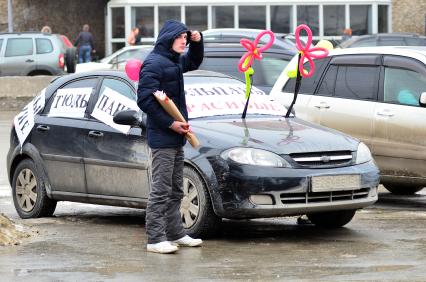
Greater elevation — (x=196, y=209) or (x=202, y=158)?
(x=202, y=158)

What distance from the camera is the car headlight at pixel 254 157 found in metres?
9.46

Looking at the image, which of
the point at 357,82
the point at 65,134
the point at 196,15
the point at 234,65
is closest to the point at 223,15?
the point at 196,15

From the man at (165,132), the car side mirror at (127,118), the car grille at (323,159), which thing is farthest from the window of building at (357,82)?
the man at (165,132)

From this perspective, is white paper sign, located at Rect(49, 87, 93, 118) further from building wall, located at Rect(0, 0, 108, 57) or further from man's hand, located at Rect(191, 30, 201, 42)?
building wall, located at Rect(0, 0, 108, 57)

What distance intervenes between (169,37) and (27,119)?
2.88m

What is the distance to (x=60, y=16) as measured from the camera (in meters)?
47.5

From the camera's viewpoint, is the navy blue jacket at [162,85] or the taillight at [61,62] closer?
the navy blue jacket at [162,85]

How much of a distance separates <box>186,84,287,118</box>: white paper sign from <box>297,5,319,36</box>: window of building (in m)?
32.1

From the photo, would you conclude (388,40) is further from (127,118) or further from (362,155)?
(127,118)

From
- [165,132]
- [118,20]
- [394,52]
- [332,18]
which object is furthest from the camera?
[118,20]

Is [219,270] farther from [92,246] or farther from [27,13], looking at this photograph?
[27,13]

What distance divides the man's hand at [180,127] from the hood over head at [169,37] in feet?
1.80

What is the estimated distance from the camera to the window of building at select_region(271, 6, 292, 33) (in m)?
42.9

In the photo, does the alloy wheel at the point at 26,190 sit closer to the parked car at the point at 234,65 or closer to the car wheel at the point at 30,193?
the car wheel at the point at 30,193
